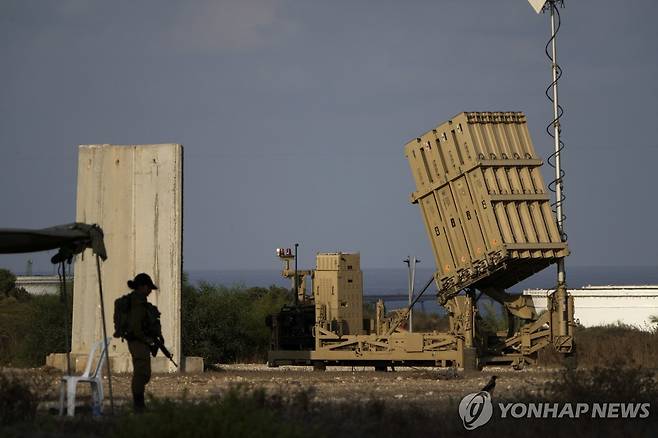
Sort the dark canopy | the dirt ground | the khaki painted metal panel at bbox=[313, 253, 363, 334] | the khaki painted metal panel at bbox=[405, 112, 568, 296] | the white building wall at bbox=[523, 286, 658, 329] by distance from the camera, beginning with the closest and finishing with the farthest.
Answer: the dark canopy < the dirt ground < the khaki painted metal panel at bbox=[405, 112, 568, 296] < the khaki painted metal panel at bbox=[313, 253, 363, 334] < the white building wall at bbox=[523, 286, 658, 329]

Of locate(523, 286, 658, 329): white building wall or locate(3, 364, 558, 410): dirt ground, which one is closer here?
locate(3, 364, 558, 410): dirt ground

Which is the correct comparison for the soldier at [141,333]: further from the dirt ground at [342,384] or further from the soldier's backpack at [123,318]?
the dirt ground at [342,384]

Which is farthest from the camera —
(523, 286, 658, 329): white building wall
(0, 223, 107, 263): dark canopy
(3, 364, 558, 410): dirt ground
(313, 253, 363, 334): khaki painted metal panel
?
(523, 286, 658, 329): white building wall

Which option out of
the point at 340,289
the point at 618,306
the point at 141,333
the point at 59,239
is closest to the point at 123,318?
the point at 141,333

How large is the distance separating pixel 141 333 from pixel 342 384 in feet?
21.7

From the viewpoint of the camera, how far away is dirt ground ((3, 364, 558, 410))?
16562mm

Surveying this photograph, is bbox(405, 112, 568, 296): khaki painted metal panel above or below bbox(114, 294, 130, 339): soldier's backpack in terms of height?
above

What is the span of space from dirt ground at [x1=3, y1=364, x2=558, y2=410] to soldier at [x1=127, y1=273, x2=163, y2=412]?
121 cm

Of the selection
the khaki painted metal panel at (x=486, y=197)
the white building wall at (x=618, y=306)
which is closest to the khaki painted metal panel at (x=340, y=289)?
the khaki painted metal panel at (x=486, y=197)

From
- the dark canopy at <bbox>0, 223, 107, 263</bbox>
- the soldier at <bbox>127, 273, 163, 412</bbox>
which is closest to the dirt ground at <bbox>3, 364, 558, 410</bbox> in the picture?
the soldier at <bbox>127, 273, 163, 412</bbox>

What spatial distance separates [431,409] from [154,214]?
29.0 feet

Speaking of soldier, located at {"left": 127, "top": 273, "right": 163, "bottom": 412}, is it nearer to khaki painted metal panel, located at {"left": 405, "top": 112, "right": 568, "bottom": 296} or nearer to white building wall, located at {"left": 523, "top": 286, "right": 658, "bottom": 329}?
khaki painted metal panel, located at {"left": 405, "top": 112, "right": 568, "bottom": 296}

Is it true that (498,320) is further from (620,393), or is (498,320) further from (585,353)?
(620,393)

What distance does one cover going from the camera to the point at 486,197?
22.8 metres
